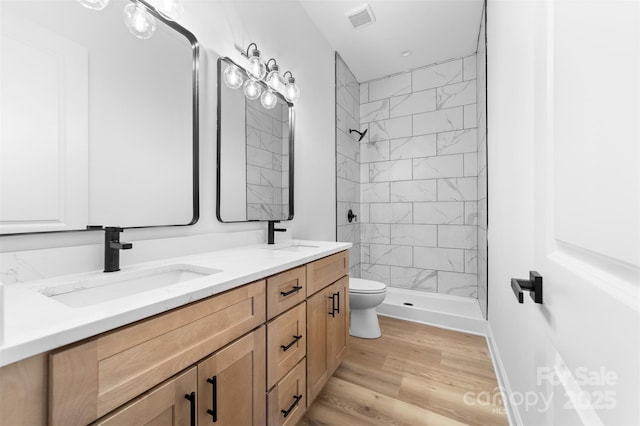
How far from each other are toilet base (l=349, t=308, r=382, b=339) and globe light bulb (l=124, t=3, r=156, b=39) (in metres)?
2.16

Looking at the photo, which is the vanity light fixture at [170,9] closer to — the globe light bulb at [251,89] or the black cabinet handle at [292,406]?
the globe light bulb at [251,89]

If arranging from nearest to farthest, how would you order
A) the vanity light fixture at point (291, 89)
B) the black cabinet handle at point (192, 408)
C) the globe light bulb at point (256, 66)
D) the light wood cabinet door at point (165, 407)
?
the light wood cabinet door at point (165, 407), the black cabinet handle at point (192, 408), the globe light bulb at point (256, 66), the vanity light fixture at point (291, 89)

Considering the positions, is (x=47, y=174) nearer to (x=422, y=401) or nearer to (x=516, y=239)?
(x=516, y=239)

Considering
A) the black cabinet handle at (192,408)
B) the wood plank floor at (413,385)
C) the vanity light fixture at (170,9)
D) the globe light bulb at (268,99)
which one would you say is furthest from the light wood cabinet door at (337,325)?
the vanity light fixture at (170,9)

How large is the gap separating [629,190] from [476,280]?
2.83 metres

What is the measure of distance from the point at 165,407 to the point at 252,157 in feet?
4.45

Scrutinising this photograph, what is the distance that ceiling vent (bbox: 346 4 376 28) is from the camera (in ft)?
7.20

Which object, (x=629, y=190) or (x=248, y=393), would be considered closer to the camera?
(x=629, y=190)

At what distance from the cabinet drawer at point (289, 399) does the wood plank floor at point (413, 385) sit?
218mm

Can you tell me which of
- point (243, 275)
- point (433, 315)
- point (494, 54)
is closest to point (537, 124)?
point (243, 275)

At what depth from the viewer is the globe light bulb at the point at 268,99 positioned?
1.78 metres

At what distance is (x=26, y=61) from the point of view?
2.68 feet

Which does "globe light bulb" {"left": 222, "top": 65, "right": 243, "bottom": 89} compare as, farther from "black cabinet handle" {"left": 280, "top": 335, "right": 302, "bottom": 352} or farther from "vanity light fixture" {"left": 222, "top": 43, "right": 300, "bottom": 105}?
"black cabinet handle" {"left": 280, "top": 335, "right": 302, "bottom": 352}

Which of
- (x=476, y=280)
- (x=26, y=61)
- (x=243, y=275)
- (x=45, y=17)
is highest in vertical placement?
(x=45, y=17)
